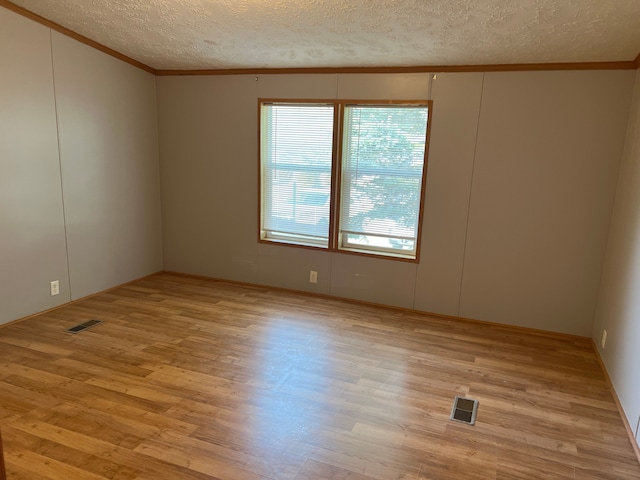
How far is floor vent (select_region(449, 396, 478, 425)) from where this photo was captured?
2.44 metres

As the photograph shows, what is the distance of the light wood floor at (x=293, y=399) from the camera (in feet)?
6.73

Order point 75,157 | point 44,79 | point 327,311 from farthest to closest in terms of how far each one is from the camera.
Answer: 1. point 327,311
2. point 75,157
3. point 44,79

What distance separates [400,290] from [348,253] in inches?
25.0

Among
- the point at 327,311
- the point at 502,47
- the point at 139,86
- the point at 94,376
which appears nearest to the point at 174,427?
the point at 94,376

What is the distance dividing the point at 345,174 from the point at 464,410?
2.41 metres

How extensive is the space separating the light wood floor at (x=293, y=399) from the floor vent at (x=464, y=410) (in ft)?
0.18

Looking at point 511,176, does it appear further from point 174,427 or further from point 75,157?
point 75,157

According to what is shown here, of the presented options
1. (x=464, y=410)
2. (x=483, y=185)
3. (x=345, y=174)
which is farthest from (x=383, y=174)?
(x=464, y=410)

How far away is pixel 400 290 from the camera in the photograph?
4.16 metres

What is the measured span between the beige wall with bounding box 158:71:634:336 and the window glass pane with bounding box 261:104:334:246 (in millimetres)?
136

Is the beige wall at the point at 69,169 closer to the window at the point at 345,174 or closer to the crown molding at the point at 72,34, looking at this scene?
the crown molding at the point at 72,34

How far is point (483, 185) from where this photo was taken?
3.73m

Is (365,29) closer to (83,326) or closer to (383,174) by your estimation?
(383,174)

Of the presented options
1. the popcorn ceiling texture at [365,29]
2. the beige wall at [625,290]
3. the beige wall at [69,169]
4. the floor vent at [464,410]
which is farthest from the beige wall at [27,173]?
the beige wall at [625,290]
